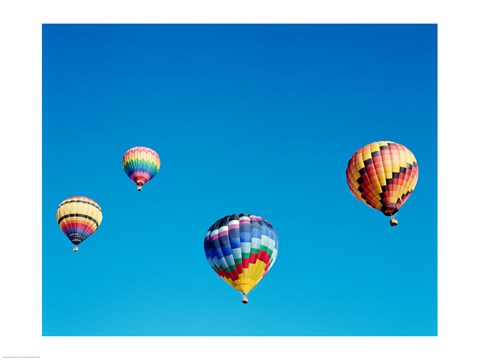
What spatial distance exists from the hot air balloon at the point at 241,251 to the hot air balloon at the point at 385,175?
11.3 ft

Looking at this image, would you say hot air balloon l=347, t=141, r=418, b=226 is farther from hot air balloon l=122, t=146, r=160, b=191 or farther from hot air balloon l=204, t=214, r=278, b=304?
hot air balloon l=122, t=146, r=160, b=191

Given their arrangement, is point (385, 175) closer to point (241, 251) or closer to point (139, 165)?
point (241, 251)

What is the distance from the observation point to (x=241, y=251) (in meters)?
23.6

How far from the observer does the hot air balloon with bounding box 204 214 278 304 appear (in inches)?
930

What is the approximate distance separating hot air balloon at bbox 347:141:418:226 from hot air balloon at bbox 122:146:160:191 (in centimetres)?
1192

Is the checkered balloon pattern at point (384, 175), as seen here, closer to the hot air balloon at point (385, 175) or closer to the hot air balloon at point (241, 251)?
the hot air balloon at point (385, 175)

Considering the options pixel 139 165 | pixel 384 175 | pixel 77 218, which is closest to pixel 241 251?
pixel 384 175

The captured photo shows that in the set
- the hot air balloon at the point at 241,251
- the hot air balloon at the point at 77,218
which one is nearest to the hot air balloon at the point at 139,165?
the hot air balloon at the point at 77,218

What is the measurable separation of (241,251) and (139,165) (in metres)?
11.5

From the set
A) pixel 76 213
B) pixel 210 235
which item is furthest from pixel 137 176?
pixel 210 235

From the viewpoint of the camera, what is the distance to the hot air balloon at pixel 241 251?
23625 mm

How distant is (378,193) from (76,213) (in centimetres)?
1198
